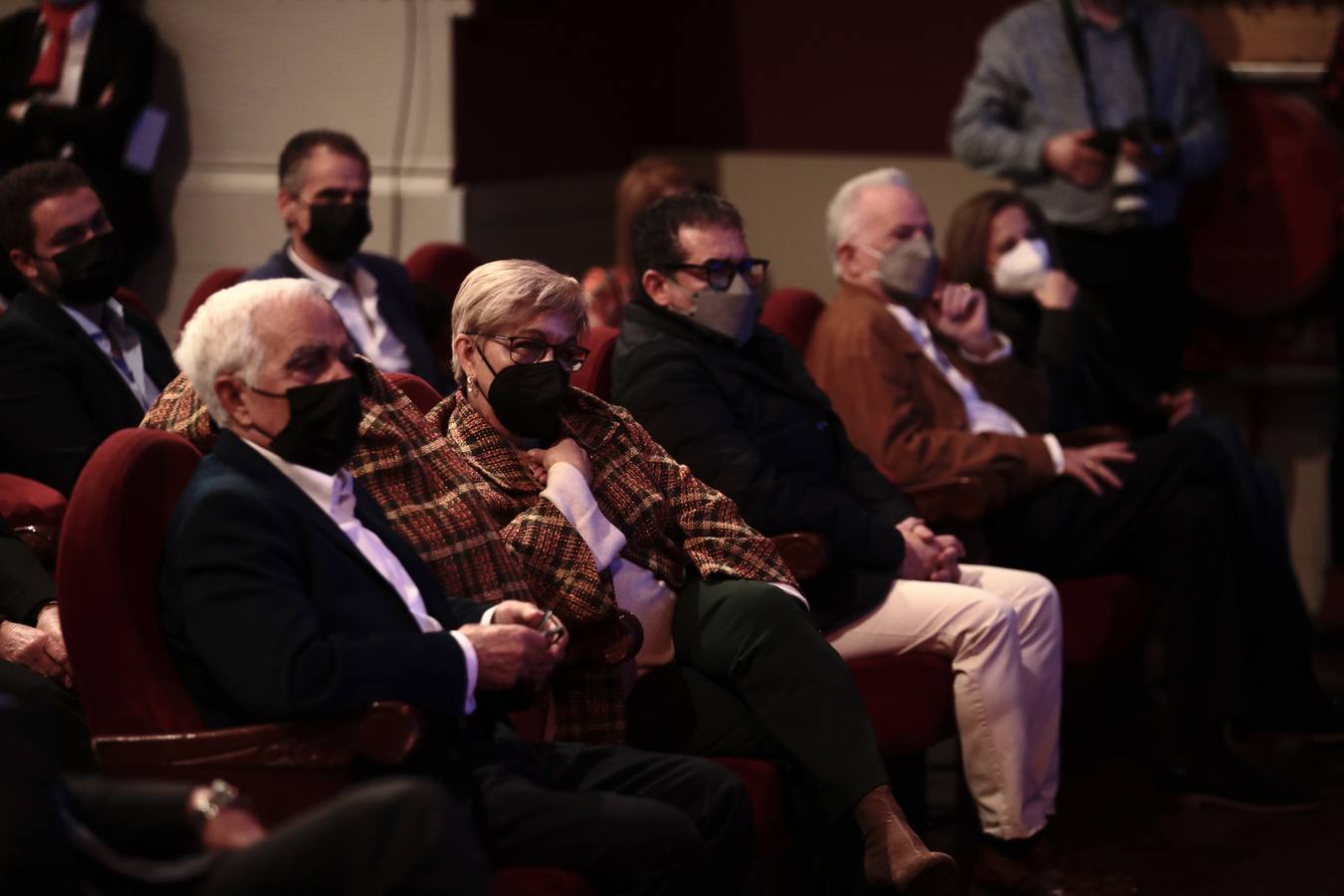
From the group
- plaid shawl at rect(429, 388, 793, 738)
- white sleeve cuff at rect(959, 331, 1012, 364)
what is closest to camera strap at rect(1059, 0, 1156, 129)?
white sleeve cuff at rect(959, 331, 1012, 364)

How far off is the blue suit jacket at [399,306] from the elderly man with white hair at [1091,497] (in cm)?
90

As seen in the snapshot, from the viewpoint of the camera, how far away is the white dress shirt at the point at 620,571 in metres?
2.86

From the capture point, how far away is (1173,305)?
527 centimetres

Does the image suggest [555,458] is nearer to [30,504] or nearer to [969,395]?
[30,504]

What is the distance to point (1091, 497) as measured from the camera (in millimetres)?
4027

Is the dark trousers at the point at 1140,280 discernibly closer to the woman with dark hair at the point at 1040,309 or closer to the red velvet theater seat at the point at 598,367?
the woman with dark hair at the point at 1040,309

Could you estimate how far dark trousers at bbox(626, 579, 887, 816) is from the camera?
114 inches

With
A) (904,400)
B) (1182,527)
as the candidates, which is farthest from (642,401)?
(1182,527)

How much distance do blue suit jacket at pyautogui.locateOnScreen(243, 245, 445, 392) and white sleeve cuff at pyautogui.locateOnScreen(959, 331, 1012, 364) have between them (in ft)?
3.95

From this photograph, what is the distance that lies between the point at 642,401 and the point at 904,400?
2.41 feet

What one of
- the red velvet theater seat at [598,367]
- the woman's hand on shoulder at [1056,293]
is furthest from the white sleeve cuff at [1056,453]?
the red velvet theater seat at [598,367]

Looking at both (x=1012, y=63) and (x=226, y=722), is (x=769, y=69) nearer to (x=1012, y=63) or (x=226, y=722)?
(x=1012, y=63)

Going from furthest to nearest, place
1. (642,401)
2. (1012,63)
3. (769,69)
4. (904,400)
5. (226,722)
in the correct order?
(769,69), (1012,63), (904,400), (642,401), (226,722)

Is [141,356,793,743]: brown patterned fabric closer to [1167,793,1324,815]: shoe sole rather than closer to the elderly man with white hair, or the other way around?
the elderly man with white hair
